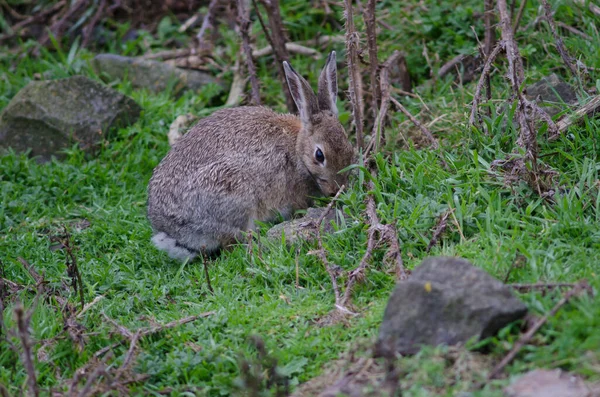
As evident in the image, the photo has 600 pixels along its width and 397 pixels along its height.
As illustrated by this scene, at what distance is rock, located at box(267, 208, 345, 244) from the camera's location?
17.9ft

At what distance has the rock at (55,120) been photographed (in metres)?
7.66

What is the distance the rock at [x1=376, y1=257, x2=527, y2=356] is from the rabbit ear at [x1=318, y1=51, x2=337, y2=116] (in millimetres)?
2690

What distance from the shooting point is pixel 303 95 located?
626 cm

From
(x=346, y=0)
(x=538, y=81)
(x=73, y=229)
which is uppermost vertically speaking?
(x=346, y=0)

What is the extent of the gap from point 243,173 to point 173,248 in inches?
32.2

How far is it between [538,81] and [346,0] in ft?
5.81

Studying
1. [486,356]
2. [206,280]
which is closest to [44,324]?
[206,280]

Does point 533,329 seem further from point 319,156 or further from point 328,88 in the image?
point 328,88

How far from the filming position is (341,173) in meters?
6.12

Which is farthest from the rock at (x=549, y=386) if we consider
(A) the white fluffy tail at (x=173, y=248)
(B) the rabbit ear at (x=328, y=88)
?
(B) the rabbit ear at (x=328, y=88)

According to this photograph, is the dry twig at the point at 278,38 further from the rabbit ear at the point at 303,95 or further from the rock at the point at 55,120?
the rock at the point at 55,120

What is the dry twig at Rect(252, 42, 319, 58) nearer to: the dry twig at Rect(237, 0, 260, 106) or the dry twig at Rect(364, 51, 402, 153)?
the dry twig at Rect(237, 0, 260, 106)

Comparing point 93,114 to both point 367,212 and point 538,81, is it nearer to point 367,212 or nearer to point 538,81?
point 367,212

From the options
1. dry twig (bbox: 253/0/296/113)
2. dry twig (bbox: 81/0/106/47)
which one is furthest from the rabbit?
dry twig (bbox: 81/0/106/47)
